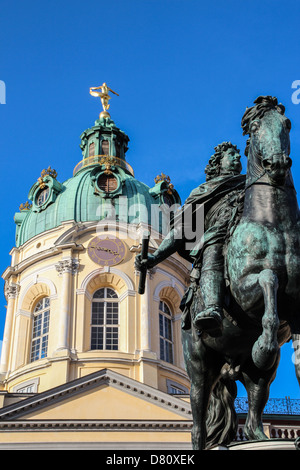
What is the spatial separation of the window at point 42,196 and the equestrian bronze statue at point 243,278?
34661mm

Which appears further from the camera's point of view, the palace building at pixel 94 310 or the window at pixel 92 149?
the window at pixel 92 149

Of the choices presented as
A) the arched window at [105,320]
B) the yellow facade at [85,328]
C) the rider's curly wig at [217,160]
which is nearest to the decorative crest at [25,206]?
the yellow facade at [85,328]

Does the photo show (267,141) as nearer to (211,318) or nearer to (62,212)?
(211,318)

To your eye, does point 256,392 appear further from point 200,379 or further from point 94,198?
point 94,198

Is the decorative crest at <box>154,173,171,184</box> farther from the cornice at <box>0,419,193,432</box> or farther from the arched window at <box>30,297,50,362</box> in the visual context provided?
the cornice at <box>0,419,193,432</box>

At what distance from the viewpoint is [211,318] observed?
16.4 ft

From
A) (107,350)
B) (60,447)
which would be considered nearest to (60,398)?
(60,447)

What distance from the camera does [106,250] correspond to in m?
35.8

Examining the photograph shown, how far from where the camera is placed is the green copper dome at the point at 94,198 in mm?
37719

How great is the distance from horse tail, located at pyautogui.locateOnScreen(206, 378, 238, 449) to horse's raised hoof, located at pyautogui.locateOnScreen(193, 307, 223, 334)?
0.97m

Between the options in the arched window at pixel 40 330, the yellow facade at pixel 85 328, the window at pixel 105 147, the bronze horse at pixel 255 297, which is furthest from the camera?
the window at pixel 105 147

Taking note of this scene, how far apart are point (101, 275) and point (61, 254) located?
2.37 meters

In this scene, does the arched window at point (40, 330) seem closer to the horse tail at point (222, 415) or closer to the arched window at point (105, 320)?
the arched window at point (105, 320)

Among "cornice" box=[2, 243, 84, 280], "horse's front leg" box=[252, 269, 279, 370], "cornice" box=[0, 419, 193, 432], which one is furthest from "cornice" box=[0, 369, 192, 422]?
"horse's front leg" box=[252, 269, 279, 370]
